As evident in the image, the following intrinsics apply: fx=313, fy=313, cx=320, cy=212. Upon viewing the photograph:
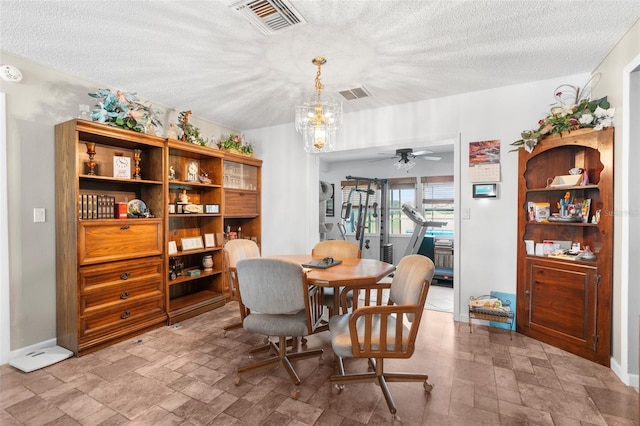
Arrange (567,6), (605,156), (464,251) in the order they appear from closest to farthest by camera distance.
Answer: (567,6), (605,156), (464,251)

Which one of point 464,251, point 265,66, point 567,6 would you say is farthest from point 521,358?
point 265,66

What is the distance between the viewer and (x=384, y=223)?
6945 millimetres

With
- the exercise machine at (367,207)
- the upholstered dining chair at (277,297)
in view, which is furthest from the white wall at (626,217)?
the exercise machine at (367,207)

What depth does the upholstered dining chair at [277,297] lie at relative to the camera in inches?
78.4

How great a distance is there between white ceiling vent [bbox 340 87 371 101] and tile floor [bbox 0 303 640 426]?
2606 mm

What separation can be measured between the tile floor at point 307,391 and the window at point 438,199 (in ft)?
12.6

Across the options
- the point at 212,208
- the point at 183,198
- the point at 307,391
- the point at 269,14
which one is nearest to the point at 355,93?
the point at 269,14

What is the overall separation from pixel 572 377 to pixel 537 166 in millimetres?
1907

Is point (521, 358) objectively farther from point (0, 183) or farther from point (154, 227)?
point (0, 183)

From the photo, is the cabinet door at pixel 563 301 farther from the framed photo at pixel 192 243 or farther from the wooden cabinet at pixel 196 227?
the framed photo at pixel 192 243

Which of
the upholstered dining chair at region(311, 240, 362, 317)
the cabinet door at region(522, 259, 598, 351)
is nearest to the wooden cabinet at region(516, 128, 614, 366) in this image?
the cabinet door at region(522, 259, 598, 351)

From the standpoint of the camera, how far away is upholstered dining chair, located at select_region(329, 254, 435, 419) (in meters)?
1.80

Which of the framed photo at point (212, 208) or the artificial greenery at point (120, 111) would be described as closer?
the artificial greenery at point (120, 111)

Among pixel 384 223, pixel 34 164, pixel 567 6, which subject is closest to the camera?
pixel 567 6
